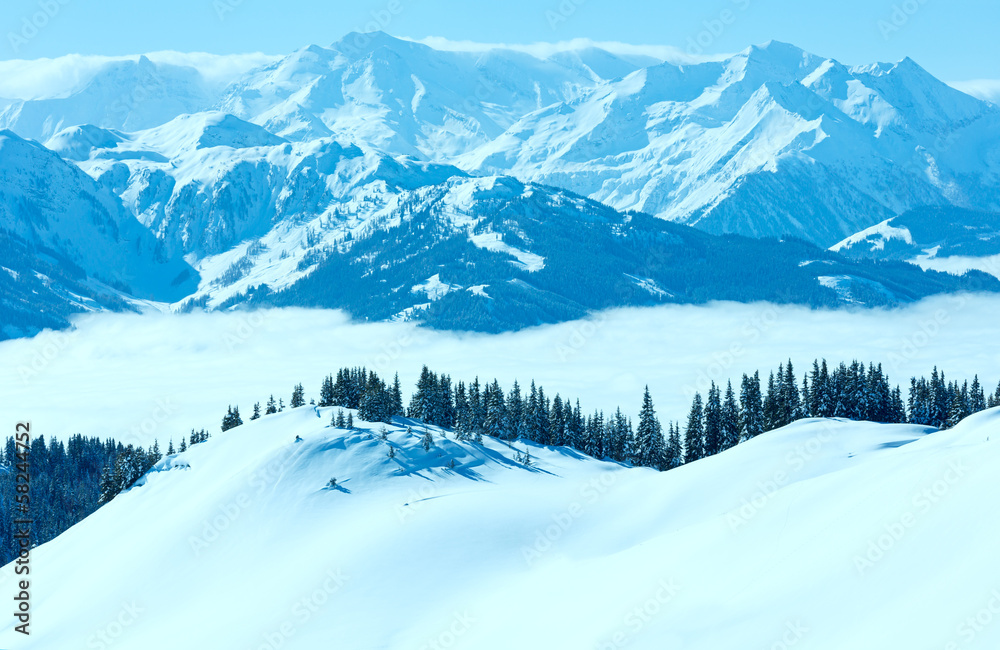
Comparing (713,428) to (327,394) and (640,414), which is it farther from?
(327,394)

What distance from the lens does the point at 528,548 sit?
79.4 m

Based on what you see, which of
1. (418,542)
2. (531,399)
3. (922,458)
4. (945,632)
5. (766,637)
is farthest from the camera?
(531,399)

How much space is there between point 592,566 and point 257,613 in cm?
2554

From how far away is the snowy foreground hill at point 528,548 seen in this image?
46.9 metres

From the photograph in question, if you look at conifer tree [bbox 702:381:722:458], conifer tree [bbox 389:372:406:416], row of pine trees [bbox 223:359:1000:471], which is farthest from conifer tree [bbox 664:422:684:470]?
conifer tree [bbox 389:372:406:416]

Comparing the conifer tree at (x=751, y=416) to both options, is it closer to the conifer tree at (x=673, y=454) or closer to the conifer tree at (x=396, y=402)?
the conifer tree at (x=673, y=454)

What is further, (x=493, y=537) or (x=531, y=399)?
(x=531, y=399)

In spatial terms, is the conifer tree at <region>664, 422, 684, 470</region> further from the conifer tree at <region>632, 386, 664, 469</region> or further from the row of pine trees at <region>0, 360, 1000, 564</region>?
the conifer tree at <region>632, 386, 664, 469</region>

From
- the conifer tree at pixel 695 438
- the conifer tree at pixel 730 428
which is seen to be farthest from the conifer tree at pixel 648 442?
the conifer tree at pixel 730 428

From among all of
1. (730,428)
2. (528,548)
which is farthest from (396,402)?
(528,548)

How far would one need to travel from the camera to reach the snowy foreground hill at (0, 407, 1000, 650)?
46.9 m

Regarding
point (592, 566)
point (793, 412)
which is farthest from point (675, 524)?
point (793, 412)

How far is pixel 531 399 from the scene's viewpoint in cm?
13688

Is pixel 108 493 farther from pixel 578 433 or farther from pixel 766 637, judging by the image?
pixel 766 637
